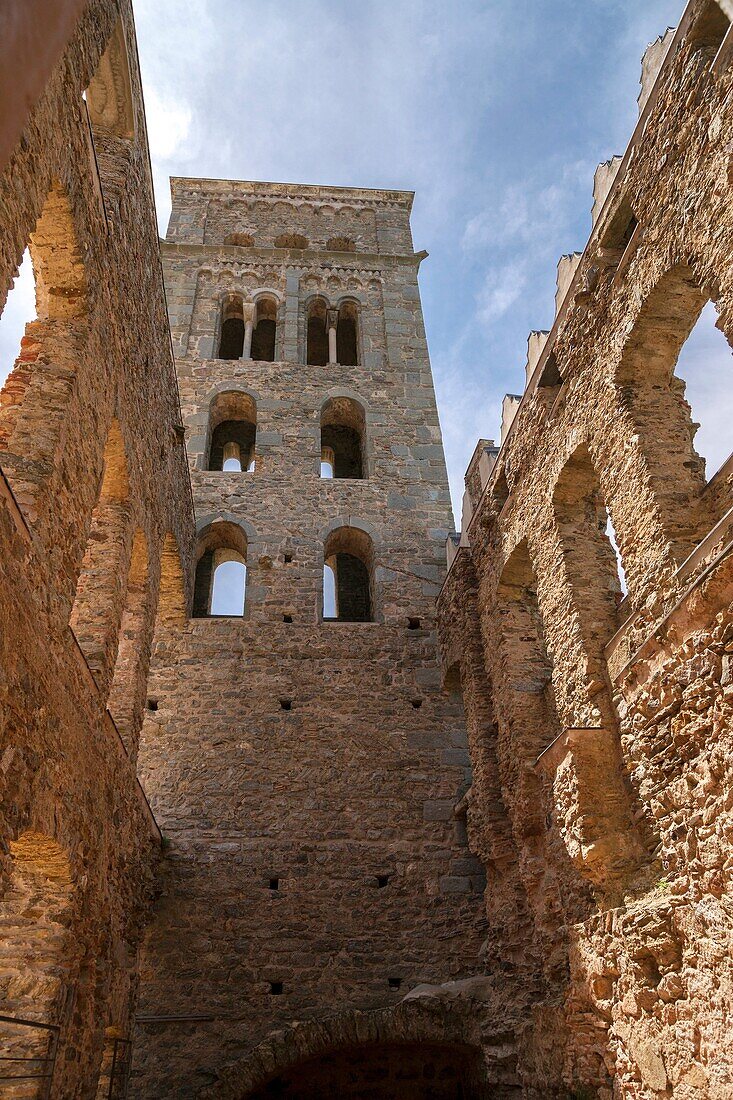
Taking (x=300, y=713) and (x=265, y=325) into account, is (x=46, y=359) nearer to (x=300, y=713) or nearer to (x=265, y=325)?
(x=300, y=713)

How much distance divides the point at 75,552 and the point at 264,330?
1128 centimetres

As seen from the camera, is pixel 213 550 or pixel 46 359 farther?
pixel 213 550

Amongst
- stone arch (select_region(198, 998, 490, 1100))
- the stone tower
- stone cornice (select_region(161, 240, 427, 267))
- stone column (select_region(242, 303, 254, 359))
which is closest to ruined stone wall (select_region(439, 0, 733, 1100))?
stone arch (select_region(198, 998, 490, 1100))

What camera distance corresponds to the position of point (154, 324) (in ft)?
24.8

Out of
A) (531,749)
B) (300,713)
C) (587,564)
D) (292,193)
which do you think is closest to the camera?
(587,564)

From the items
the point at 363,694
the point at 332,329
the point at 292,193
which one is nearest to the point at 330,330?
the point at 332,329

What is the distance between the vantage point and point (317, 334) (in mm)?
15438

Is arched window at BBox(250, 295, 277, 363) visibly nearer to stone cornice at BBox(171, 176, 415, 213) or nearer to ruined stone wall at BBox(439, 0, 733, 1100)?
stone cornice at BBox(171, 176, 415, 213)

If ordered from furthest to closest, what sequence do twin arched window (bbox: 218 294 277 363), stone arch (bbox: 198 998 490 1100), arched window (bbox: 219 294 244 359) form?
arched window (bbox: 219 294 244 359) < twin arched window (bbox: 218 294 277 363) < stone arch (bbox: 198 998 490 1100)

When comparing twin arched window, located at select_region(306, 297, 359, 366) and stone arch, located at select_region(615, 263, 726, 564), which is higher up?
twin arched window, located at select_region(306, 297, 359, 366)

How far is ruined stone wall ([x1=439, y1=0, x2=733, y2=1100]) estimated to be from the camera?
4242 mm

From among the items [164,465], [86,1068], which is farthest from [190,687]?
[86,1068]

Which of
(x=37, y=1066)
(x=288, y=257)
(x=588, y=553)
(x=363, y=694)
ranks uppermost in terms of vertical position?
(x=288, y=257)

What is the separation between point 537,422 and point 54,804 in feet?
16.0
